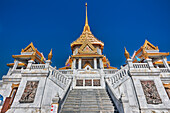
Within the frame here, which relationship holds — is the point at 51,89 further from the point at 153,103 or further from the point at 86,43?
the point at 86,43

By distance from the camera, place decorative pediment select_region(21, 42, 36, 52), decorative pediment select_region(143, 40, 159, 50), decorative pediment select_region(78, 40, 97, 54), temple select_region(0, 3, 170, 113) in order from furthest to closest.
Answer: decorative pediment select_region(78, 40, 97, 54)
decorative pediment select_region(21, 42, 36, 52)
decorative pediment select_region(143, 40, 159, 50)
temple select_region(0, 3, 170, 113)

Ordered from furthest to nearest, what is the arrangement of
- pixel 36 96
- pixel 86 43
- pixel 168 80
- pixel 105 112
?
pixel 86 43 → pixel 168 80 → pixel 36 96 → pixel 105 112

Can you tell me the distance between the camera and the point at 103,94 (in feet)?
36.2

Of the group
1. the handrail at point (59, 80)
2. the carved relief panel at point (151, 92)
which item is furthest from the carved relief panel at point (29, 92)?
the carved relief panel at point (151, 92)

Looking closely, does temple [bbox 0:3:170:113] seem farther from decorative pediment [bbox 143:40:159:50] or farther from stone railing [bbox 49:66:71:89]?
decorative pediment [bbox 143:40:159:50]

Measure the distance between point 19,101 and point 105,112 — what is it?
26.7 ft

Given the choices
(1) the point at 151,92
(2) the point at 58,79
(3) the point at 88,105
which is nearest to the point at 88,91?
(3) the point at 88,105

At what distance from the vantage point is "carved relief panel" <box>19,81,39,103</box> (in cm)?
1016

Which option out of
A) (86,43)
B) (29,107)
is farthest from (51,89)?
(86,43)

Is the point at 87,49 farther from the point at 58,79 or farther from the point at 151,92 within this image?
the point at 151,92

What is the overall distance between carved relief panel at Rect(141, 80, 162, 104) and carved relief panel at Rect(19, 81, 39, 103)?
36.7 feet

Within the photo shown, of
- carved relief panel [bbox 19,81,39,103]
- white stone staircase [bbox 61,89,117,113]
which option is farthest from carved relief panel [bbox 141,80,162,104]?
carved relief panel [bbox 19,81,39,103]

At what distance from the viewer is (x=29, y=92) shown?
10672mm

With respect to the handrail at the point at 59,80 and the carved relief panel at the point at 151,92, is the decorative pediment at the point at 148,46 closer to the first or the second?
the carved relief panel at the point at 151,92
